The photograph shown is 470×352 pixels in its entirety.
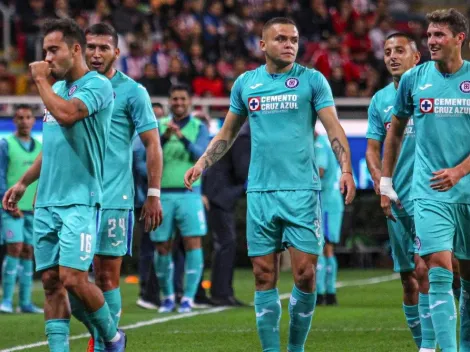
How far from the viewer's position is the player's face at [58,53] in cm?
791

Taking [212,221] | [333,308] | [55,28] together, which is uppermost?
[55,28]

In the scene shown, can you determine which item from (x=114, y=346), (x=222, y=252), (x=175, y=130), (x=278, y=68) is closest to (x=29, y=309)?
(x=222, y=252)

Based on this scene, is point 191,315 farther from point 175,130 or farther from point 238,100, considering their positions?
point 238,100

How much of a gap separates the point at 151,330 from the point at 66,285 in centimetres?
387

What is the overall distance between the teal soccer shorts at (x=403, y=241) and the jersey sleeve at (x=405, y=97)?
1.01 m

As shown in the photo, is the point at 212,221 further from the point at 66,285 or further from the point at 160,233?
the point at 66,285

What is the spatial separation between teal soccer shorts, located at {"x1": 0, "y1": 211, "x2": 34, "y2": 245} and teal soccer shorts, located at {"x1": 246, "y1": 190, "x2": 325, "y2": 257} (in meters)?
6.41

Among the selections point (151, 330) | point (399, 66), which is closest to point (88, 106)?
point (399, 66)

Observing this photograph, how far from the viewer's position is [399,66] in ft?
31.2

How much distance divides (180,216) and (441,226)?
232 inches

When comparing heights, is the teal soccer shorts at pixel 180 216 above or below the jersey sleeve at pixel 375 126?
below

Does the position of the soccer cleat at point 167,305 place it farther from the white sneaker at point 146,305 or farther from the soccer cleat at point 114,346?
the soccer cleat at point 114,346

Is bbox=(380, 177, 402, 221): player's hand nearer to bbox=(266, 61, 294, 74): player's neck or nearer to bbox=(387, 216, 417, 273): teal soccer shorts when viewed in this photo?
bbox=(387, 216, 417, 273): teal soccer shorts

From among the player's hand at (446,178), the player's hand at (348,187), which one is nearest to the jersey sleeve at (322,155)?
the player's hand at (348,187)
